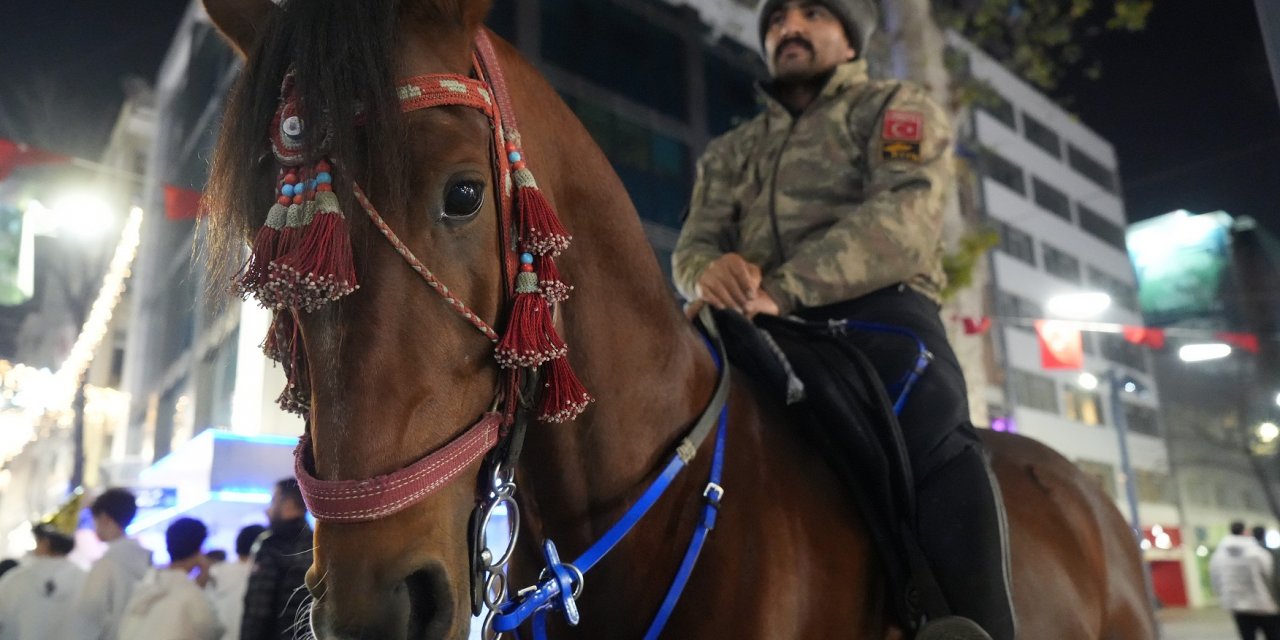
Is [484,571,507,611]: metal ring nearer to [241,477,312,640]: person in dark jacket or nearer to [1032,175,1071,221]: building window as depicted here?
[241,477,312,640]: person in dark jacket

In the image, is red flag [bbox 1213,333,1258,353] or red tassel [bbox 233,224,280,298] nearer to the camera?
red tassel [bbox 233,224,280,298]

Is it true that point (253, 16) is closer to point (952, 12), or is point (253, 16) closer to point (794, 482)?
point (794, 482)

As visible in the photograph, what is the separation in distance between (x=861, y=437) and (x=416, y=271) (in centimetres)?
110

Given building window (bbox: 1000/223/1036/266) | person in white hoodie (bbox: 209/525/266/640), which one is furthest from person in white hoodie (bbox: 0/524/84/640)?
building window (bbox: 1000/223/1036/266)

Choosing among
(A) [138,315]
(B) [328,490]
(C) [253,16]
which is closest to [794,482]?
(B) [328,490]

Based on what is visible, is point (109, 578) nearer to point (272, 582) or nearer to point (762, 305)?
point (272, 582)

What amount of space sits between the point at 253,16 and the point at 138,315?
1981 cm

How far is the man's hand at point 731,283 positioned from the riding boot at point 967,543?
0.60 metres

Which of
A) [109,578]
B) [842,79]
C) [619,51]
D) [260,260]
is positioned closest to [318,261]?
[260,260]

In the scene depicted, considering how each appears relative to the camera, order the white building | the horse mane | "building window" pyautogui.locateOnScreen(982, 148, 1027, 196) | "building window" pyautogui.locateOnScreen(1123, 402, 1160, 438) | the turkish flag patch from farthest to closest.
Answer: "building window" pyautogui.locateOnScreen(1123, 402, 1160, 438) → "building window" pyautogui.locateOnScreen(982, 148, 1027, 196) → the white building → the turkish flag patch → the horse mane

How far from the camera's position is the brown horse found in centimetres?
116

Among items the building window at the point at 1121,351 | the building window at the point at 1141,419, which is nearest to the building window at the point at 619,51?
the building window at the point at 1121,351

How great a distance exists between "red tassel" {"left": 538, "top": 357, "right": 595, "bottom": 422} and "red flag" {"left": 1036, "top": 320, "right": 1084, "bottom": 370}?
11913 millimetres

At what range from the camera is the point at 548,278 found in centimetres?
137
